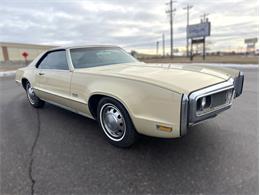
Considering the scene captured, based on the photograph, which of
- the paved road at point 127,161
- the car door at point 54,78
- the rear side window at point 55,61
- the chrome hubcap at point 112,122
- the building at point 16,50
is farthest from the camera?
the building at point 16,50

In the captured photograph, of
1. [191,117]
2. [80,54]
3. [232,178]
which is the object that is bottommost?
[232,178]

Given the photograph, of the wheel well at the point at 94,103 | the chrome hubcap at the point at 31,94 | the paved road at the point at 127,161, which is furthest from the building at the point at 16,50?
the wheel well at the point at 94,103

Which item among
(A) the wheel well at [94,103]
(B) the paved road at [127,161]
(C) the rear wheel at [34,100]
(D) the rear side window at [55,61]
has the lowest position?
(B) the paved road at [127,161]

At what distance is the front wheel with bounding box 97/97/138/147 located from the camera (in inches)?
104

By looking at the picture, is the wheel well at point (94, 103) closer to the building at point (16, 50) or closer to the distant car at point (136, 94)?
the distant car at point (136, 94)

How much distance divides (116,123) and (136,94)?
63 cm

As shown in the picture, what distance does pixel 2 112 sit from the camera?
4.70 meters

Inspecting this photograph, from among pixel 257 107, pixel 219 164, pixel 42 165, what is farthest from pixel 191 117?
pixel 257 107

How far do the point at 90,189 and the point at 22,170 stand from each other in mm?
908

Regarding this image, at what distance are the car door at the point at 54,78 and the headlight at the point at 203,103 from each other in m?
2.05

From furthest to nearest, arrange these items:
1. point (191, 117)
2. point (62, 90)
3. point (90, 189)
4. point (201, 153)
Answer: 1. point (62, 90)
2. point (201, 153)
3. point (191, 117)
4. point (90, 189)

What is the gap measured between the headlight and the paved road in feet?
2.09

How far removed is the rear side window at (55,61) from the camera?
3709mm

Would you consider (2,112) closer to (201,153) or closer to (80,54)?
(80,54)
